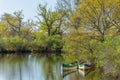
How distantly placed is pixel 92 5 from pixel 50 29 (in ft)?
107

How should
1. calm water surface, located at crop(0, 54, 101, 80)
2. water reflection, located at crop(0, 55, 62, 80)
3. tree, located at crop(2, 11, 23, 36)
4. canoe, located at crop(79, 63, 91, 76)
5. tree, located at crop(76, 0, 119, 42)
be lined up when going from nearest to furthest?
calm water surface, located at crop(0, 54, 101, 80), water reflection, located at crop(0, 55, 62, 80), canoe, located at crop(79, 63, 91, 76), tree, located at crop(76, 0, 119, 42), tree, located at crop(2, 11, 23, 36)

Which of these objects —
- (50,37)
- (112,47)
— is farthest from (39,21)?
(112,47)

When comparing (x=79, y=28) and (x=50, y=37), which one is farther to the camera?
(x=50, y=37)

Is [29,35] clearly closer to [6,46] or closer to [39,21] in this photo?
[39,21]

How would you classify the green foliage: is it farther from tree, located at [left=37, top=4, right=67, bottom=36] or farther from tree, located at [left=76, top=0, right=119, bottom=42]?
tree, located at [left=76, top=0, right=119, bottom=42]

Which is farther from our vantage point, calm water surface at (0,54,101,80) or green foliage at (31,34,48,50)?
green foliage at (31,34,48,50)

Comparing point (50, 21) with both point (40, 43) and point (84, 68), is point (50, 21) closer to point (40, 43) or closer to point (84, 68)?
point (40, 43)

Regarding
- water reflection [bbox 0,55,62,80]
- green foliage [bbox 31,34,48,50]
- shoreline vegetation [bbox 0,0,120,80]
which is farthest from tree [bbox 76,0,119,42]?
green foliage [bbox 31,34,48,50]

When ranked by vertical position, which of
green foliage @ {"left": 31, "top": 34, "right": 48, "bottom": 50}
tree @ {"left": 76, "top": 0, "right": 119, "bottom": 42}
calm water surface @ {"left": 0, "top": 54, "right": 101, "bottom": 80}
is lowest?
calm water surface @ {"left": 0, "top": 54, "right": 101, "bottom": 80}

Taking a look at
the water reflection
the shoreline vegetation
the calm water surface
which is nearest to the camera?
the shoreline vegetation

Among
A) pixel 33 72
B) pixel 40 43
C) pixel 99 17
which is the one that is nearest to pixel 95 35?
pixel 99 17

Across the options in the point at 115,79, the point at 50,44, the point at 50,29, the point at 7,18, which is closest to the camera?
the point at 115,79

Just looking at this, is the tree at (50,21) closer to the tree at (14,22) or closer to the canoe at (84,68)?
the tree at (14,22)

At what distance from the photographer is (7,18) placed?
63812 millimetres
